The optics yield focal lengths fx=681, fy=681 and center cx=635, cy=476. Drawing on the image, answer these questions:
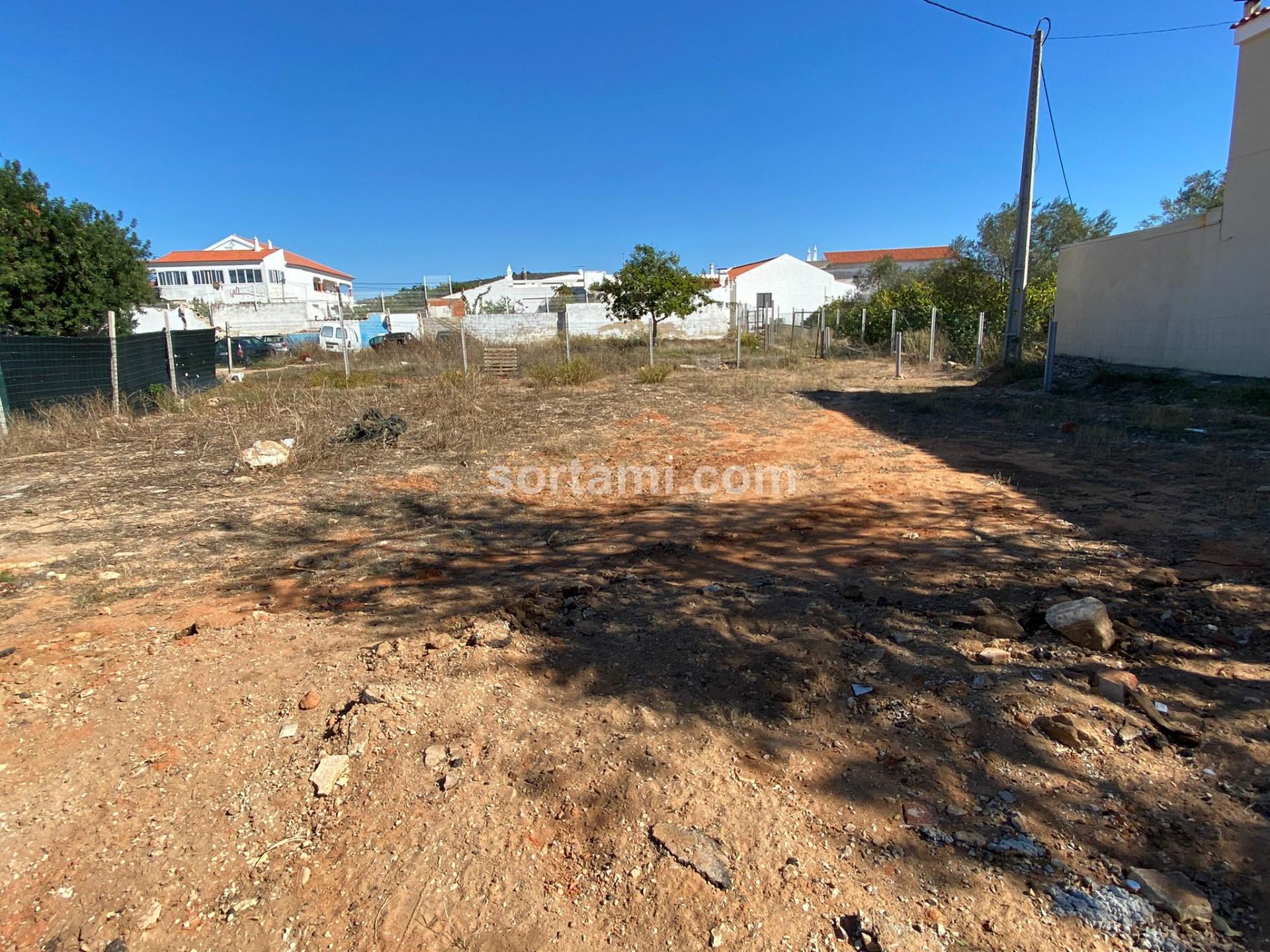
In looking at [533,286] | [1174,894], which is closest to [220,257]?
[533,286]

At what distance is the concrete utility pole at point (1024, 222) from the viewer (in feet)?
47.8

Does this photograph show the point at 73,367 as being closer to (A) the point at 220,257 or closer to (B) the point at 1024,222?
(B) the point at 1024,222

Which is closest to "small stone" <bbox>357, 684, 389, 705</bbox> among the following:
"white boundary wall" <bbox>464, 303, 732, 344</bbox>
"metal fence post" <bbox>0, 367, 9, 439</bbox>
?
"metal fence post" <bbox>0, 367, 9, 439</bbox>

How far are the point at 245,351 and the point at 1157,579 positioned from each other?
90.6 ft

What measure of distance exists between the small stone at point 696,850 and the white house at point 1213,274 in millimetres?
13550

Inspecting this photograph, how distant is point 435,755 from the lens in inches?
89.2

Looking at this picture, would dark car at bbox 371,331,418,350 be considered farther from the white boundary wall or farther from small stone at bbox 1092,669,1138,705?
small stone at bbox 1092,669,1138,705

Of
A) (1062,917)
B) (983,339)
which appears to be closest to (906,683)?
(1062,917)

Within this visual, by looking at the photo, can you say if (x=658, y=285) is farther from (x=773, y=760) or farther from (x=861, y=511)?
(x=773, y=760)

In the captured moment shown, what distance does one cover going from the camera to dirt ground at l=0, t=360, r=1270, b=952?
1.75 metres

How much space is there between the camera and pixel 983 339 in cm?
1934

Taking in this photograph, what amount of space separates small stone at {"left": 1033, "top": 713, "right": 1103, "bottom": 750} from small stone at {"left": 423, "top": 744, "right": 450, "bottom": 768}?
6.58ft

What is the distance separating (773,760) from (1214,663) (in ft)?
6.18

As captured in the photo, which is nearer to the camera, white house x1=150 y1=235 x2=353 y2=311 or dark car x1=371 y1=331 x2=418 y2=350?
dark car x1=371 y1=331 x2=418 y2=350
